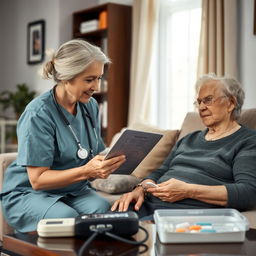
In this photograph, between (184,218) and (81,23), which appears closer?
(184,218)

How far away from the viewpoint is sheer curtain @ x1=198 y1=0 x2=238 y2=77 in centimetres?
355

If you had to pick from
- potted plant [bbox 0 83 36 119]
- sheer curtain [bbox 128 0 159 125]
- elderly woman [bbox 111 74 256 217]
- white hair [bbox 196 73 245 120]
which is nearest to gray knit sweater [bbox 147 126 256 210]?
elderly woman [bbox 111 74 256 217]

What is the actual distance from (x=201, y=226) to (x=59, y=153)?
2.68 ft

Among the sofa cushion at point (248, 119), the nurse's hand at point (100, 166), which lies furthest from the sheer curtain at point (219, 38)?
the nurse's hand at point (100, 166)

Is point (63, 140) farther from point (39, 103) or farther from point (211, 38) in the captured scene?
point (211, 38)

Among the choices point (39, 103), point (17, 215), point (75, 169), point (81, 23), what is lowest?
point (17, 215)

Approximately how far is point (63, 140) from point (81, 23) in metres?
3.20

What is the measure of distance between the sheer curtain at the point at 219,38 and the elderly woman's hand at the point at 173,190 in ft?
5.80

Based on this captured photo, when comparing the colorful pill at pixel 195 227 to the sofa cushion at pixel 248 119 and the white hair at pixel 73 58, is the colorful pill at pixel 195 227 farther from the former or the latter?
the sofa cushion at pixel 248 119

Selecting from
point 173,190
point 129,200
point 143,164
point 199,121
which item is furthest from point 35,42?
point 173,190

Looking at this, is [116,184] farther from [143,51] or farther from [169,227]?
[143,51]

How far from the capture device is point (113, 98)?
460 cm

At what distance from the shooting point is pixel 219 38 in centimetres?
362

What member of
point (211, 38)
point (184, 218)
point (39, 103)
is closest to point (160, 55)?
point (211, 38)
